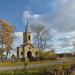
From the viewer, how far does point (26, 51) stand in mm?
88250

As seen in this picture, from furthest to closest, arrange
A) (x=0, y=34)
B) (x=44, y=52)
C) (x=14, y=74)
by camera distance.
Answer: (x=44, y=52)
(x=0, y=34)
(x=14, y=74)

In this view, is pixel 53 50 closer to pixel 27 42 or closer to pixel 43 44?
pixel 43 44

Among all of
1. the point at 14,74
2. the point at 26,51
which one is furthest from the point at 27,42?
the point at 14,74

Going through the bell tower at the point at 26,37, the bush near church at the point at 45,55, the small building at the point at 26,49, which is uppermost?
the bell tower at the point at 26,37

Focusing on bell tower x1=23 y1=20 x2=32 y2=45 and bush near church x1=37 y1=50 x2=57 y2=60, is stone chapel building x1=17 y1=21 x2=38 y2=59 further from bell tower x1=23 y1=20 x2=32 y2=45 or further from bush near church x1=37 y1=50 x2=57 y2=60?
bush near church x1=37 y1=50 x2=57 y2=60

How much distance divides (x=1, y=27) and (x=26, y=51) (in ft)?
98.2

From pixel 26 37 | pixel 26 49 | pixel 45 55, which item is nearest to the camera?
pixel 45 55

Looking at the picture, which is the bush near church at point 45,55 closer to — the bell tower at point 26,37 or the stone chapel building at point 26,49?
the stone chapel building at point 26,49

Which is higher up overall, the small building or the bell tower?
the bell tower

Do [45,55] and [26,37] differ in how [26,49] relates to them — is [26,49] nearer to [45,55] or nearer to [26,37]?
[26,37]

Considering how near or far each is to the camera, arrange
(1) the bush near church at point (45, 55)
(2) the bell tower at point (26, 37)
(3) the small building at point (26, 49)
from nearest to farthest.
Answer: (1) the bush near church at point (45, 55) → (2) the bell tower at point (26, 37) → (3) the small building at point (26, 49)

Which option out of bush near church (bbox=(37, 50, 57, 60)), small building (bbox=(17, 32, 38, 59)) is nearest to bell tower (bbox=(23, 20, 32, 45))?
small building (bbox=(17, 32, 38, 59))

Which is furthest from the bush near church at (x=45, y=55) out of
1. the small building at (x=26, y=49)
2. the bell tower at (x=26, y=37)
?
the bell tower at (x=26, y=37)

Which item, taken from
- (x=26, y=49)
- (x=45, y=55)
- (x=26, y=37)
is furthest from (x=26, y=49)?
(x=45, y=55)
